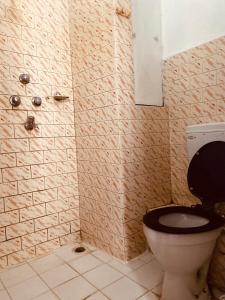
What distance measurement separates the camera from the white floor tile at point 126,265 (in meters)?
1.49

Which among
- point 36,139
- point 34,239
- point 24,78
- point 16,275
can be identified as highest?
point 24,78

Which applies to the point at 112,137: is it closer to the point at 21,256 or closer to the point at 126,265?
the point at 126,265

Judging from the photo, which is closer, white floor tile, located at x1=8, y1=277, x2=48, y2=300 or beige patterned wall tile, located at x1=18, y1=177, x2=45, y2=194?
white floor tile, located at x1=8, y1=277, x2=48, y2=300

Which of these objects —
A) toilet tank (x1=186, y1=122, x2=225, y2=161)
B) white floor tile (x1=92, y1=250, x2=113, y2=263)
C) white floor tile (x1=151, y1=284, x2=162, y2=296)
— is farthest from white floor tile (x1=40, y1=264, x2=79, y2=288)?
toilet tank (x1=186, y1=122, x2=225, y2=161)

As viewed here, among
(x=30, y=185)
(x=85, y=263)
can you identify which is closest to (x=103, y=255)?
(x=85, y=263)

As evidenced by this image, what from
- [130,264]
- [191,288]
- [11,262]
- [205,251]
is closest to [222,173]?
[205,251]

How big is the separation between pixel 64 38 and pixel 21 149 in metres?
0.94

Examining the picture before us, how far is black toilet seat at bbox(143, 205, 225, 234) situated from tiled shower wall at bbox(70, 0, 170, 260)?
1.07ft

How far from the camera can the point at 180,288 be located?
115 centimetres

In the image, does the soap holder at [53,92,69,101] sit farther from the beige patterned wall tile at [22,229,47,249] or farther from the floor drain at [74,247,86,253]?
the floor drain at [74,247,86,253]

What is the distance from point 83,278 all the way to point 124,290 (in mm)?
272

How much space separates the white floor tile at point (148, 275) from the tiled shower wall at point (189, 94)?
1.68 ft

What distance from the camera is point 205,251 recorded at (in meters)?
1.07

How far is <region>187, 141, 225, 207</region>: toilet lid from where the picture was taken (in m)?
1.27
